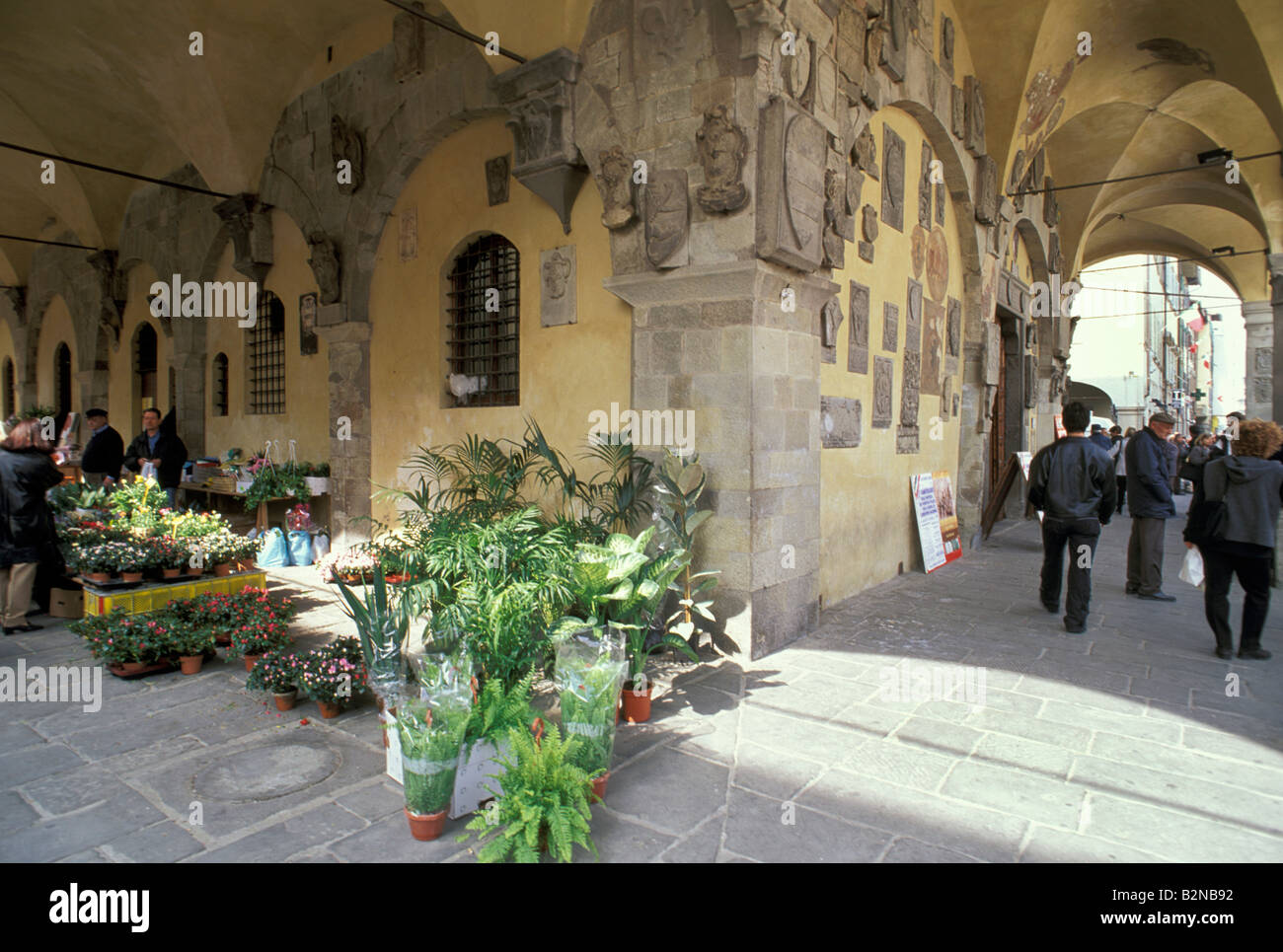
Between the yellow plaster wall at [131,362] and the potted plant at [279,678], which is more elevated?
the yellow plaster wall at [131,362]

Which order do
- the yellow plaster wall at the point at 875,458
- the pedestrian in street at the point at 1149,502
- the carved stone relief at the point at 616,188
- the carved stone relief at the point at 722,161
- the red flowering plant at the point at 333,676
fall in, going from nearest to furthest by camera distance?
the red flowering plant at the point at 333,676 → the carved stone relief at the point at 722,161 → the carved stone relief at the point at 616,188 → the yellow plaster wall at the point at 875,458 → the pedestrian in street at the point at 1149,502

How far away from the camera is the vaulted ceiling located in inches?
300

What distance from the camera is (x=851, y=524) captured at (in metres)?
6.51

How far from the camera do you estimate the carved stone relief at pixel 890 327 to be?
6.90 m

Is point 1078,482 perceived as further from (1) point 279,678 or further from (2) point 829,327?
(1) point 279,678

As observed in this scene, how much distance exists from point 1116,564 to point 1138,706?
17.0 ft

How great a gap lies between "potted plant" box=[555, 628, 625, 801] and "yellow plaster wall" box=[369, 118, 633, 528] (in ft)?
8.85

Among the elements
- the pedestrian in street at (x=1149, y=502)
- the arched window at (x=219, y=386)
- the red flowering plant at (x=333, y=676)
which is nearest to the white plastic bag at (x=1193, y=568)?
the pedestrian in street at (x=1149, y=502)

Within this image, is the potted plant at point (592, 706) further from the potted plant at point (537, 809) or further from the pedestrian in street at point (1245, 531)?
the pedestrian in street at point (1245, 531)

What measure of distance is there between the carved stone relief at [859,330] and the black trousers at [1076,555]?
192cm

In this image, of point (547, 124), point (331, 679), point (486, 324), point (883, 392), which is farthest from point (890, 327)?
point (331, 679)

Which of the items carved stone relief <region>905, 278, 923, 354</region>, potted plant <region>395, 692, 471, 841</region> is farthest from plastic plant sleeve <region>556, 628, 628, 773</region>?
carved stone relief <region>905, 278, 923, 354</region>

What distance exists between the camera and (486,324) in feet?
21.9

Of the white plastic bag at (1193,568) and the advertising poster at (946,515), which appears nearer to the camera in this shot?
the white plastic bag at (1193,568)
